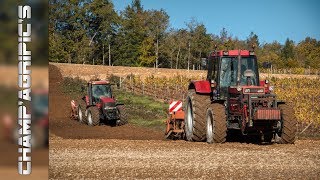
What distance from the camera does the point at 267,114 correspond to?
459 inches

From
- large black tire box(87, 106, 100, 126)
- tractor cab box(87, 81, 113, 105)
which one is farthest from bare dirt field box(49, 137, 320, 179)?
tractor cab box(87, 81, 113, 105)

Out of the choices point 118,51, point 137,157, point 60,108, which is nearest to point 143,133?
point 137,157

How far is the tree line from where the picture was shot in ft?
154

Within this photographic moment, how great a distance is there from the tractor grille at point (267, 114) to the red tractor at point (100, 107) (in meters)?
10.5

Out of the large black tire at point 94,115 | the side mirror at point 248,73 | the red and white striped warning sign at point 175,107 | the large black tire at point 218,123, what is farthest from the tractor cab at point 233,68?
the large black tire at point 94,115

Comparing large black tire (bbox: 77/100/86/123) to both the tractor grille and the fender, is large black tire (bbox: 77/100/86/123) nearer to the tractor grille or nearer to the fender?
the fender

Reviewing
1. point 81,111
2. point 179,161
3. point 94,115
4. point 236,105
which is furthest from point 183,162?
point 81,111

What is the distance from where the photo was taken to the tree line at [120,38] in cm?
4691

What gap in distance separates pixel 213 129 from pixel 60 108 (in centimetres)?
2053

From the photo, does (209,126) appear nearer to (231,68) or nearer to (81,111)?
(231,68)

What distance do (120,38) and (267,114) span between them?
133ft

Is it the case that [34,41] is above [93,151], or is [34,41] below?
above

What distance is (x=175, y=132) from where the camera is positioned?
51.4ft

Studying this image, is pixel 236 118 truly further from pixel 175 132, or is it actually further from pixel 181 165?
pixel 181 165
